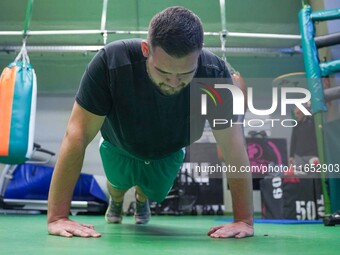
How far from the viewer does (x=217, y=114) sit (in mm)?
1881

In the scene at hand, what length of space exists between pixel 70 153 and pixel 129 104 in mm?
290

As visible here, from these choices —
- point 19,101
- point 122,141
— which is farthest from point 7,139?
point 122,141

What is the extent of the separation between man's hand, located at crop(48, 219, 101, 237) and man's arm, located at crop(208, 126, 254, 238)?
0.46 meters

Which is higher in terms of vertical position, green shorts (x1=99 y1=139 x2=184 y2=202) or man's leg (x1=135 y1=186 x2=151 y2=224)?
green shorts (x1=99 y1=139 x2=184 y2=202)

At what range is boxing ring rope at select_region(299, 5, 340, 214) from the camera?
9.28ft

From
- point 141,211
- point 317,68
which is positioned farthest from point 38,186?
point 317,68

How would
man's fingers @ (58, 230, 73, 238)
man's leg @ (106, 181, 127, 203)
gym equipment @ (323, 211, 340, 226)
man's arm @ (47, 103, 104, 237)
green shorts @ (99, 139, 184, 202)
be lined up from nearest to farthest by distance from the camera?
man's fingers @ (58, 230, 73, 238)
man's arm @ (47, 103, 104, 237)
green shorts @ (99, 139, 184, 202)
gym equipment @ (323, 211, 340, 226)
man's leg @ (106, 181, 127, 203)

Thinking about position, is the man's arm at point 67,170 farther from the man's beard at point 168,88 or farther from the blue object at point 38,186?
the blue object at point 38,186

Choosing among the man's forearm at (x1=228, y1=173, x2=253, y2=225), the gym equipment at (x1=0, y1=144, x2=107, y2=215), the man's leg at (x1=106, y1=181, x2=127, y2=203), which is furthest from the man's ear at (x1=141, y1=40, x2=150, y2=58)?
the gym equipment at (x1=0, y1=144, x2=107, y2=215)

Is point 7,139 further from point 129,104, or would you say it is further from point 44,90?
point 44,90

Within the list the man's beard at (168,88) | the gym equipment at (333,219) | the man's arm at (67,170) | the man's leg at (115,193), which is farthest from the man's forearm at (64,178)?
the gym equipment at (333,219)

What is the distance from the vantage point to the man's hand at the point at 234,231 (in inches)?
66.8

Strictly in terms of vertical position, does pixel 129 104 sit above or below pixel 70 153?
above

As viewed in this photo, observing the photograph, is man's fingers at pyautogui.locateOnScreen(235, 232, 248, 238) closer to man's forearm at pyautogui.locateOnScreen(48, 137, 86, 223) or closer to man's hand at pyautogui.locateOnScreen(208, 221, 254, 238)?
man's hand at pyautogui.locateOnScreen(208, 221, 254, 238)
